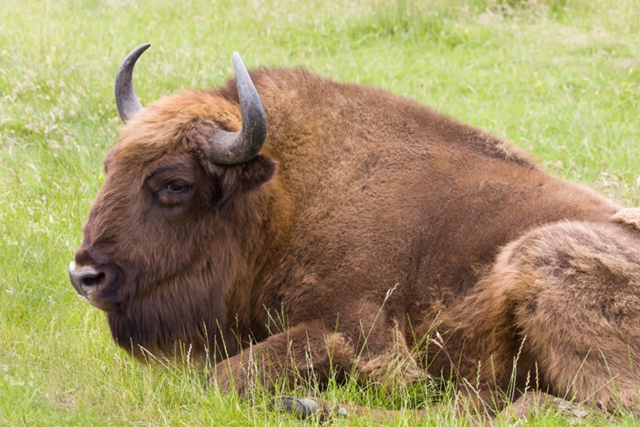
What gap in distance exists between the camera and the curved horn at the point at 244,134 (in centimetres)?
413

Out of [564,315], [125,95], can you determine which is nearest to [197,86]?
[125,95]

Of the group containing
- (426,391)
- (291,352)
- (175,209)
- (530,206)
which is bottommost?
(426,391)

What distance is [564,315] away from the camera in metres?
4.11

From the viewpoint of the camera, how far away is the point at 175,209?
4375 millimetres

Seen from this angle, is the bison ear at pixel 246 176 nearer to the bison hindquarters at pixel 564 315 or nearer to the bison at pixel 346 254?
the bison at pixel 346 254

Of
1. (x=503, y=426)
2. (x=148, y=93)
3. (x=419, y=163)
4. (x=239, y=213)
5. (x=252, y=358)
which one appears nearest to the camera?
(x=503, y=426)

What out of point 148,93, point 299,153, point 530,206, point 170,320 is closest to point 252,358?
point 170,320

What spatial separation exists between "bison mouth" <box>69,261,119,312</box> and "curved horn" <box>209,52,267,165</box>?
829 millimetres

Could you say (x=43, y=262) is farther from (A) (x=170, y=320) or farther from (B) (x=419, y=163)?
(B) (x=419, y=163)

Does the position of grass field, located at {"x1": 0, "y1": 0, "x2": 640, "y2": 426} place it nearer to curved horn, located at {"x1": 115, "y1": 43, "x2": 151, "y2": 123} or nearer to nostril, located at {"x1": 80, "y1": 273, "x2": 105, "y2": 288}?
nostril, located at {"x1": 80, "y1": 273, "x2": 105, "y2": 288}

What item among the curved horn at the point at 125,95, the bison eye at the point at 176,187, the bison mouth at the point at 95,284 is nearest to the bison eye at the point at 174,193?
the bison eye at the point at 176,187

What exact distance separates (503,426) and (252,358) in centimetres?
132

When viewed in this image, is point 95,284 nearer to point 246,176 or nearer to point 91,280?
point 91,280

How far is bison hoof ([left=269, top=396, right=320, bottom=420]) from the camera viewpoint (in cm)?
397
